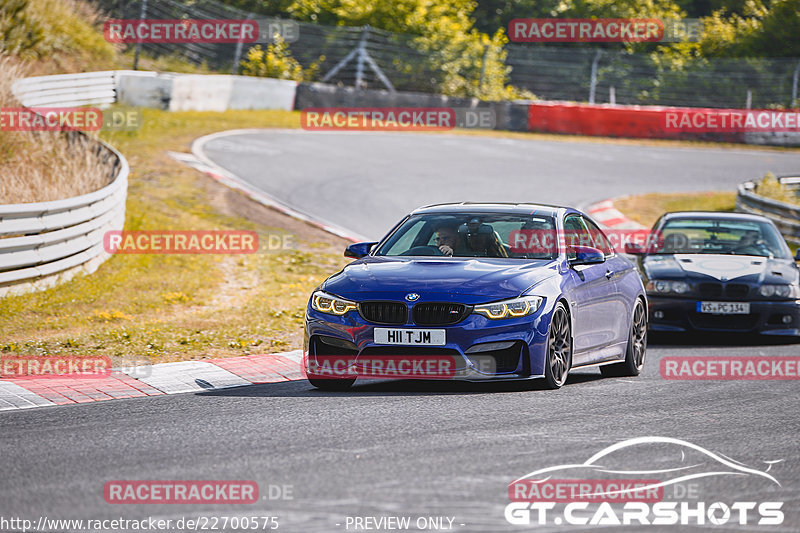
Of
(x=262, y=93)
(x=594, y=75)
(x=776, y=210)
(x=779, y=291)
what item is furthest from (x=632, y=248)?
(x=594, y=75)

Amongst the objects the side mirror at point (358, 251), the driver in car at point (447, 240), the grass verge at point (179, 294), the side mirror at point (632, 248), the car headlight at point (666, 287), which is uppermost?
the driver in car at point (447, 240)

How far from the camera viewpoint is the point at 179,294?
1412 centimetres

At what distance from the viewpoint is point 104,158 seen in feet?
61.2

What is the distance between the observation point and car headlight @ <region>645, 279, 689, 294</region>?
1328 cm

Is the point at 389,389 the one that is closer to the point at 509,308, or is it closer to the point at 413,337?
the point at 413,337

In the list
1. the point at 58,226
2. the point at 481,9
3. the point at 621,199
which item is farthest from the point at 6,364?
the point at 481,9

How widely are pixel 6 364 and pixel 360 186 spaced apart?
13473 mm

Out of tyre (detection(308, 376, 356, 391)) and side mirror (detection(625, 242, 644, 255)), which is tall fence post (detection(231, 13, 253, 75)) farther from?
tyre (detection(308, 376, 356, 391))

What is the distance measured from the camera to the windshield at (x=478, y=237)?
968 centimetres

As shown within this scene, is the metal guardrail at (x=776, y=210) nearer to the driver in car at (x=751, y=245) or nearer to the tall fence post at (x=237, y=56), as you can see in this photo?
the driver in car at (x=751, y=245)

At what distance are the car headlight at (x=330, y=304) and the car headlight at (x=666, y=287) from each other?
557 centimetres

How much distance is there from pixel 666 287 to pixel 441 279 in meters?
5.33

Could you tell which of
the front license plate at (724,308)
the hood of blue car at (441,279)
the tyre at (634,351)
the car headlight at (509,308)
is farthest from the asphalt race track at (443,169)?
the car headlight at (509,308)

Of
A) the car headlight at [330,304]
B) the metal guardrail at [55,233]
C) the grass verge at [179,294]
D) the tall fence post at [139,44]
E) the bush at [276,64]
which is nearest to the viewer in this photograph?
the car headlight at [330,304]
